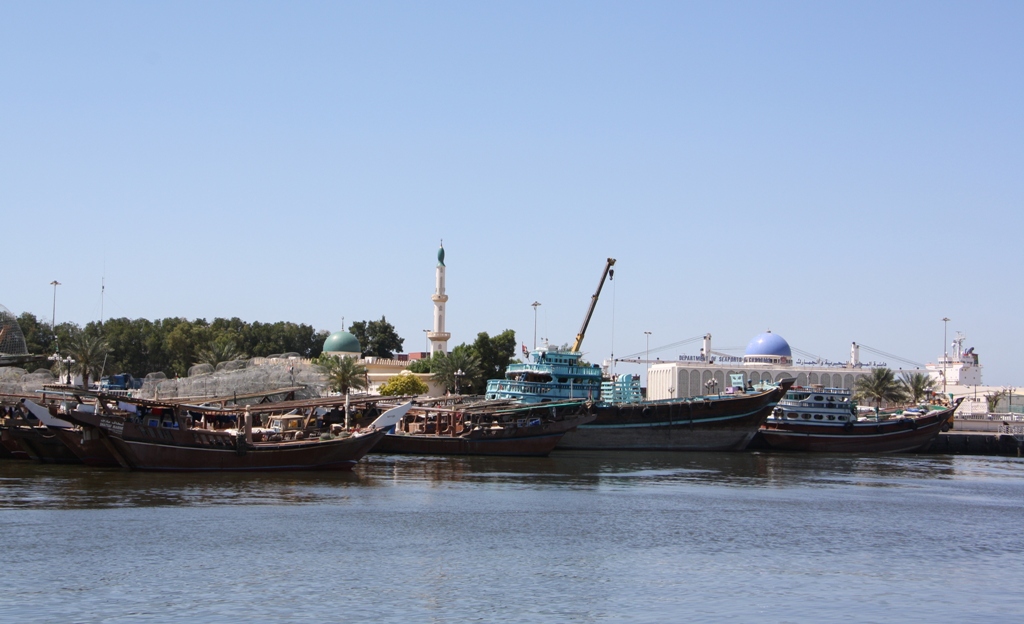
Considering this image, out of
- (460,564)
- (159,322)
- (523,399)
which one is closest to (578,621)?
A: (460,564)

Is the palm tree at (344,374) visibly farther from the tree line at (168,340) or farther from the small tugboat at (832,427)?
the small tugboat at (832,427)

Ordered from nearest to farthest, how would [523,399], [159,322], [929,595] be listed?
[929,595], [523,399], [159,322]

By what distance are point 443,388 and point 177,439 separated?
67035mm

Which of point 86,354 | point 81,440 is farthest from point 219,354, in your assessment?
point 81,440

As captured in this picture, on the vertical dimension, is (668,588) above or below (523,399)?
below

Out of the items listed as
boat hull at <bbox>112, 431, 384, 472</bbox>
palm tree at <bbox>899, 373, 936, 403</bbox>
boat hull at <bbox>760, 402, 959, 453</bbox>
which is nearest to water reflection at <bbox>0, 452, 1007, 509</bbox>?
boat hull at <bbox>112, 431, 384, 472</bbox>

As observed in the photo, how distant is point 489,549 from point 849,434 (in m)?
67.6

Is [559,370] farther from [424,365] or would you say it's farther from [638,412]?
[424,365]

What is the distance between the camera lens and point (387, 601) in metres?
28.6

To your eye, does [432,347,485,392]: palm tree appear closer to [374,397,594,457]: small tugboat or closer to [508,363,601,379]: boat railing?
[508,363,601,379]: boat railing

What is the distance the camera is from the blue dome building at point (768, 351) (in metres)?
147

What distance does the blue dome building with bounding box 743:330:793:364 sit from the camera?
5792 inches

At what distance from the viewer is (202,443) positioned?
56.2 metres

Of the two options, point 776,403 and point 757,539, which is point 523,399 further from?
point 757,539
